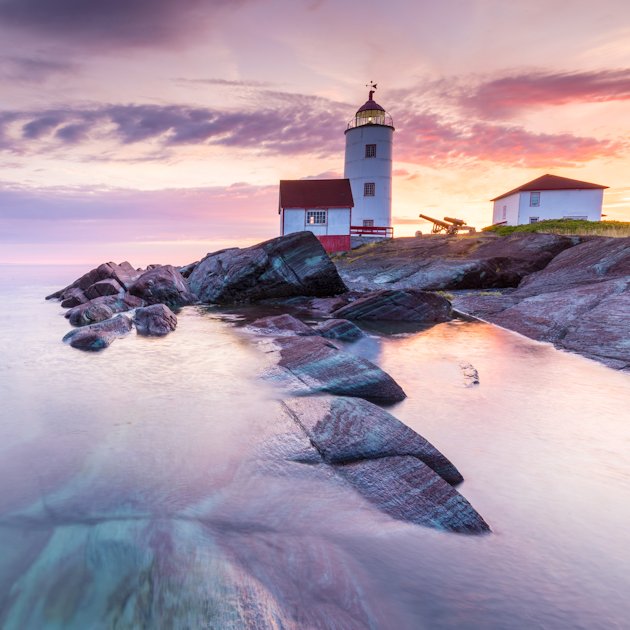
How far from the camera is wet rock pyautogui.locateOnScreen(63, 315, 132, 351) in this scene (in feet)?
35.6

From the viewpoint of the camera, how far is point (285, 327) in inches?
455

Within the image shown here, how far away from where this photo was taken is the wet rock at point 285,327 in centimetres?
1070

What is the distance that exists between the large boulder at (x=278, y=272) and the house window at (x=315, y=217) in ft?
61.0

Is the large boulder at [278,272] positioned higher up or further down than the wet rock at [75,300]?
higher up

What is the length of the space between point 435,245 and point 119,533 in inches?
932

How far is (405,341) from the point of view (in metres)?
11.4

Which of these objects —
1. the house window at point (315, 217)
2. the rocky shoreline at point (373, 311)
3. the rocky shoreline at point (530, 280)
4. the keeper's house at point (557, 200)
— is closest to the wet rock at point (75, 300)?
the rocky shoreline at point (373, 311)

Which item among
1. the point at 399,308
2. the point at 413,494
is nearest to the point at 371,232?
the point at 399,308

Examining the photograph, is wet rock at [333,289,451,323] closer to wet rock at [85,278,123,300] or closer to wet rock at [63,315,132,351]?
wet rock at [63,315,132,351]

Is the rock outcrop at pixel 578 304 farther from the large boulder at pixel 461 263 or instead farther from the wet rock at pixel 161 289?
the wet rock at pixel 161 289

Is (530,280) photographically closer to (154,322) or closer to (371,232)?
(154,322)

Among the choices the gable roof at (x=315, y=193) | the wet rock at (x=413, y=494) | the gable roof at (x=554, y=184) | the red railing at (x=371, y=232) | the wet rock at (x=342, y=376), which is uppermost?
the gable roof at (x=554, y=184)

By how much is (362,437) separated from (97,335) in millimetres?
8806

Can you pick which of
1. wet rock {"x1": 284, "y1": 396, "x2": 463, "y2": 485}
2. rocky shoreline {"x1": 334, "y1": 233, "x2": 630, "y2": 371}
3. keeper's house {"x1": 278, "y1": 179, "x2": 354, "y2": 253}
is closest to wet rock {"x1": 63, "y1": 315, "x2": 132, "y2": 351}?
wet rock {"x1": 284, "y1": 396, "x2": 463, "y2": 485}
